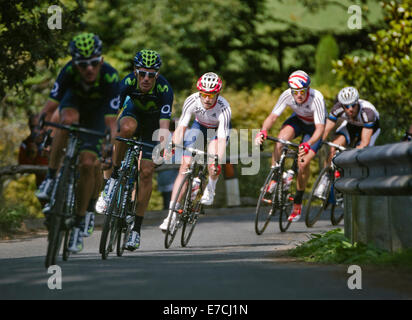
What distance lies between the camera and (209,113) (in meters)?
12.5

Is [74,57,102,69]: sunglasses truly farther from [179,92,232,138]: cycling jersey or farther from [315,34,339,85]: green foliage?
[315,34,339,85]: green foliage

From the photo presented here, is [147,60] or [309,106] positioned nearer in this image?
[147,60]

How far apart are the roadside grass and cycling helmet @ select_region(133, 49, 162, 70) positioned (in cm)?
258

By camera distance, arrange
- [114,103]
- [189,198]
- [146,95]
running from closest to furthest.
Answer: [114,103], [146,95], [189,198]

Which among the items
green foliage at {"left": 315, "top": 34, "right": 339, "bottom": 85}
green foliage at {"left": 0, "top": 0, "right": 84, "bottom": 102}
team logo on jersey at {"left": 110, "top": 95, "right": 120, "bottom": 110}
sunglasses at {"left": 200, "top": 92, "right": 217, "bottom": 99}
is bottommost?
team logo on jersey at {"left": 110, "top": 95, "right": 120, "bottom": 110}

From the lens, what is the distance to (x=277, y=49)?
141 ft

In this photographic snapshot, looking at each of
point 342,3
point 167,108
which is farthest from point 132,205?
point 342,3

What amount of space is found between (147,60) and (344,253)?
3.27 metres

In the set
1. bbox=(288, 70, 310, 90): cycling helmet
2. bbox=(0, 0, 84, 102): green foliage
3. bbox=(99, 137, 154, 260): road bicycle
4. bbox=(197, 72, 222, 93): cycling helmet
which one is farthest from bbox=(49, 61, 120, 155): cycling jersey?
bbox=(0, 0, 84, 102): green foliage

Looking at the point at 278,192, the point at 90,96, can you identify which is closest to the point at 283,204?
the point at 278,192

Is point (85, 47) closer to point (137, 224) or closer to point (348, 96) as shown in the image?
point (137, 224)

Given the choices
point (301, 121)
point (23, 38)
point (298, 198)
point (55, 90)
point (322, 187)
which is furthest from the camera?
point (23, 38)

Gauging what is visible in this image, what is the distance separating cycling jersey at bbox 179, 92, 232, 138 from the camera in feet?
40.3

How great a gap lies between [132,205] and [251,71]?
3159cm
